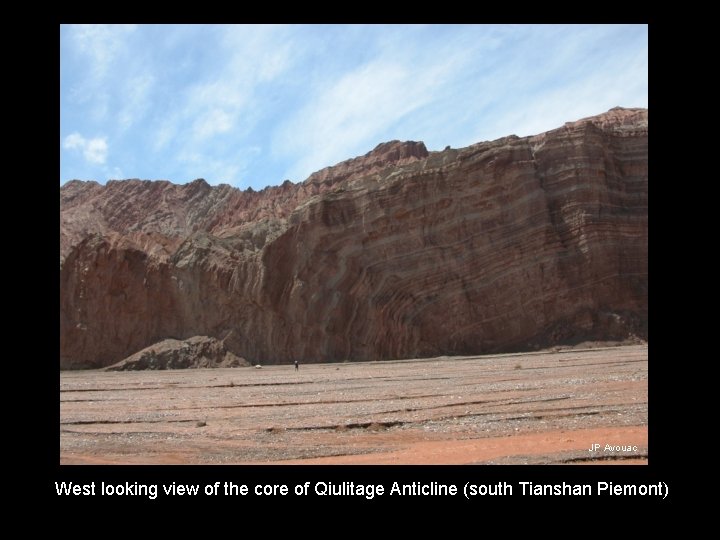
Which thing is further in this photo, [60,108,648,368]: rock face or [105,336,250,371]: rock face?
[105,336,250,371]: rock face

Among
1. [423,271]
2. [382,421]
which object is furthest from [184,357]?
[382,421]

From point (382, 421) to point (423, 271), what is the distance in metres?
29.8

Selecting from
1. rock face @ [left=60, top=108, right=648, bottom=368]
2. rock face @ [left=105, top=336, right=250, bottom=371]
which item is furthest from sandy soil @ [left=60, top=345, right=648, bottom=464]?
rock face @ [left=105, top=336, right=250, bottom=371]

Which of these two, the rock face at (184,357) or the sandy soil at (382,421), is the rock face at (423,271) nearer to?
the rock face at (184,357)

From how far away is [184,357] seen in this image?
156ft

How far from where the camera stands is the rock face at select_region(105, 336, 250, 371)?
154 ft

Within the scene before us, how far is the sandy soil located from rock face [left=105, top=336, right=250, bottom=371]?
19.7 metres

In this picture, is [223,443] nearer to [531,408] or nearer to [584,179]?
[531,408]

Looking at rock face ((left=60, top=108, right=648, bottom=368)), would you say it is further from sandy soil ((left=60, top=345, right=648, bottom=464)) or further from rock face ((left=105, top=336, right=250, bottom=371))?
sandy soil ((left=60, top=345, right=648, bottom=464))

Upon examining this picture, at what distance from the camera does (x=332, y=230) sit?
47562 mm

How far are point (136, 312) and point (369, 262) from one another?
18740 millimetres

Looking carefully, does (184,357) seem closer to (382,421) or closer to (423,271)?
(423,271)
